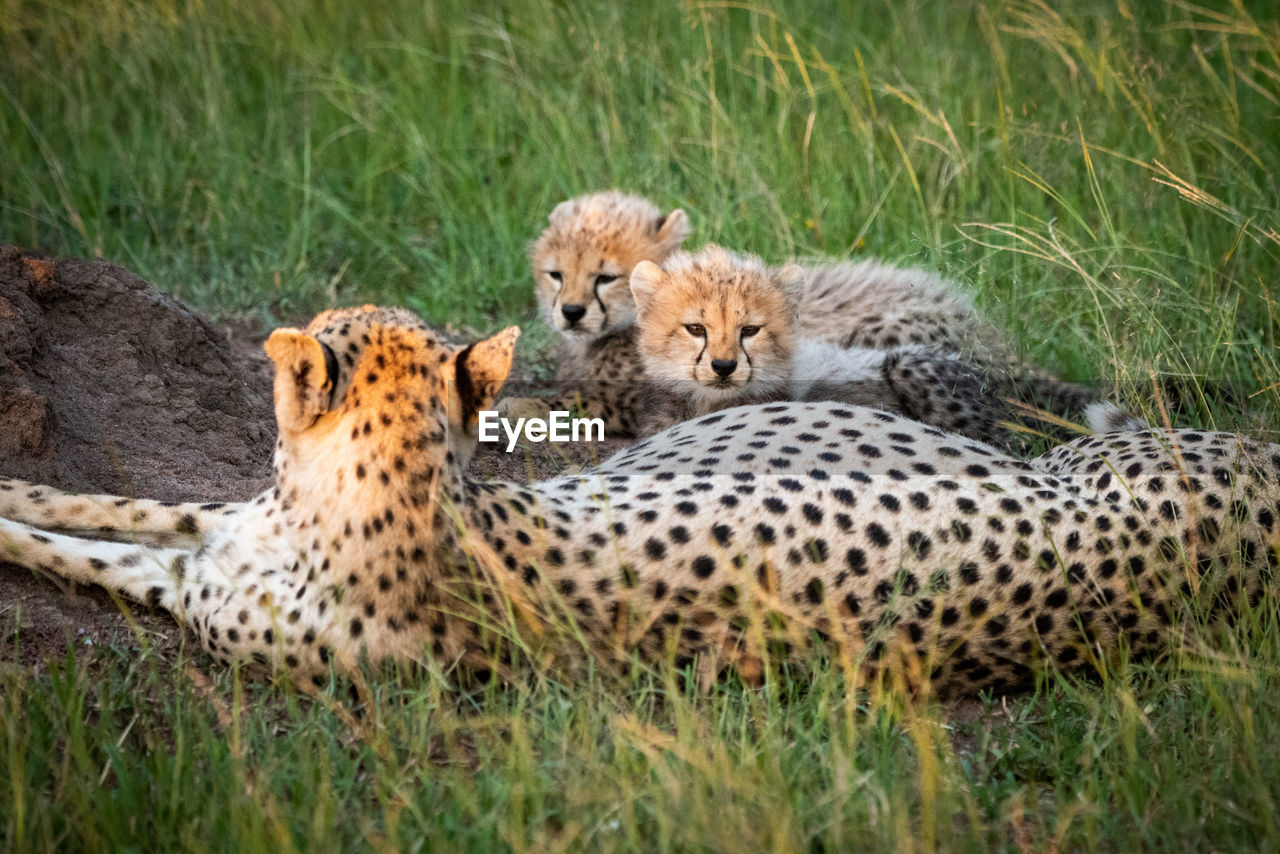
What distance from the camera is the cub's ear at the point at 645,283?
13.2 ft

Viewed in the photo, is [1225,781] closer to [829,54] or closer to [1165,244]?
[1165,244]

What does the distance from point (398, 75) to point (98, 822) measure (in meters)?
4.43

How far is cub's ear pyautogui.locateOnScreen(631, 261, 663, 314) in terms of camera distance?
4031 millimetres

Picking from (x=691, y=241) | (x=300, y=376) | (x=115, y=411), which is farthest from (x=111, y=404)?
(x=691, y=241)

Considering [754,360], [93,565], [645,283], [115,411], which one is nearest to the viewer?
[93,565]

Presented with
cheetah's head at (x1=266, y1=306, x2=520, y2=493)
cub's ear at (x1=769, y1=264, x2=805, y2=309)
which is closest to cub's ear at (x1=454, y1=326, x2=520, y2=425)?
cheetah's head at (x1=266, y1=306, x2=520, y2=493)

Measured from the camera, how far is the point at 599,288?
4.41m

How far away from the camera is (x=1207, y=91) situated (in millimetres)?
5230

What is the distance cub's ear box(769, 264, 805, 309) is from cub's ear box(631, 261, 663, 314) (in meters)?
0.36

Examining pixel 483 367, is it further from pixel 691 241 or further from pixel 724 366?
pixel 691 241

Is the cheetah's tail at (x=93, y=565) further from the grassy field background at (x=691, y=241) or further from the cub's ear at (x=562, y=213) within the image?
the cub's ear at (x=562, y=213)

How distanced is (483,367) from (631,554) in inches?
17.1

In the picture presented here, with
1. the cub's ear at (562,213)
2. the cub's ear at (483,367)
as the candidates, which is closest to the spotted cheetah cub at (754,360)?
the cub's ear at (562,213)

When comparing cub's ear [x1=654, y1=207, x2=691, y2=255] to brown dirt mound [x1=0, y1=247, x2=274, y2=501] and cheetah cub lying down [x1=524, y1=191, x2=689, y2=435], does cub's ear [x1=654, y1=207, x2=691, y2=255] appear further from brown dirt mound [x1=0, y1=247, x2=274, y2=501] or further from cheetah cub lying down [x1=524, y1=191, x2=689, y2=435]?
brown dirt mound [x1=0, y1=247, x2=274, y2=501]
